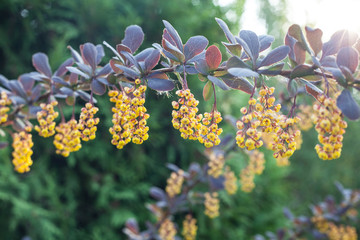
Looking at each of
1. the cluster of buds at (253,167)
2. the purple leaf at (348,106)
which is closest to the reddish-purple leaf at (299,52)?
the purple leaf at (348,106)

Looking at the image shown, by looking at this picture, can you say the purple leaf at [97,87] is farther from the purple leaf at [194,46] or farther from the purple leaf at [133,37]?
the purple leaf at [194,46]

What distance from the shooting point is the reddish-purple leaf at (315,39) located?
0.66m

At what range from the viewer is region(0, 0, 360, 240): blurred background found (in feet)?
7.95

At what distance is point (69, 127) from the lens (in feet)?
2.87

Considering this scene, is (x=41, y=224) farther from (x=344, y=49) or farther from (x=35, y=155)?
(x=344, y=49)

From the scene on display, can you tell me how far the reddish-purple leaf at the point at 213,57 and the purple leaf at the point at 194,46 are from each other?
2.0 inches

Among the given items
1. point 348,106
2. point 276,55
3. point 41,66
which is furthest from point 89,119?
point 348,106

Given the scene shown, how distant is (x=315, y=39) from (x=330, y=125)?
0.21 metres

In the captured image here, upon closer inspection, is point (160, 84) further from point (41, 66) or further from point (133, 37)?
point (41, 66)

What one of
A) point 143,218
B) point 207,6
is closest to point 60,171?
point 143,218

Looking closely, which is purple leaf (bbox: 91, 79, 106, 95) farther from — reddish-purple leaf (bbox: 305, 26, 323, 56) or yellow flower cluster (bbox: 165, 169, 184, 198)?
yellow flower cluster (bbox: 165, 169, 184, 198)

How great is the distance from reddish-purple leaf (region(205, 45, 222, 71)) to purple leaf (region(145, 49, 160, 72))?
129 mm

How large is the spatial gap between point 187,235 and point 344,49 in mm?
1486

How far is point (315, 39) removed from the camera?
2.20ft
